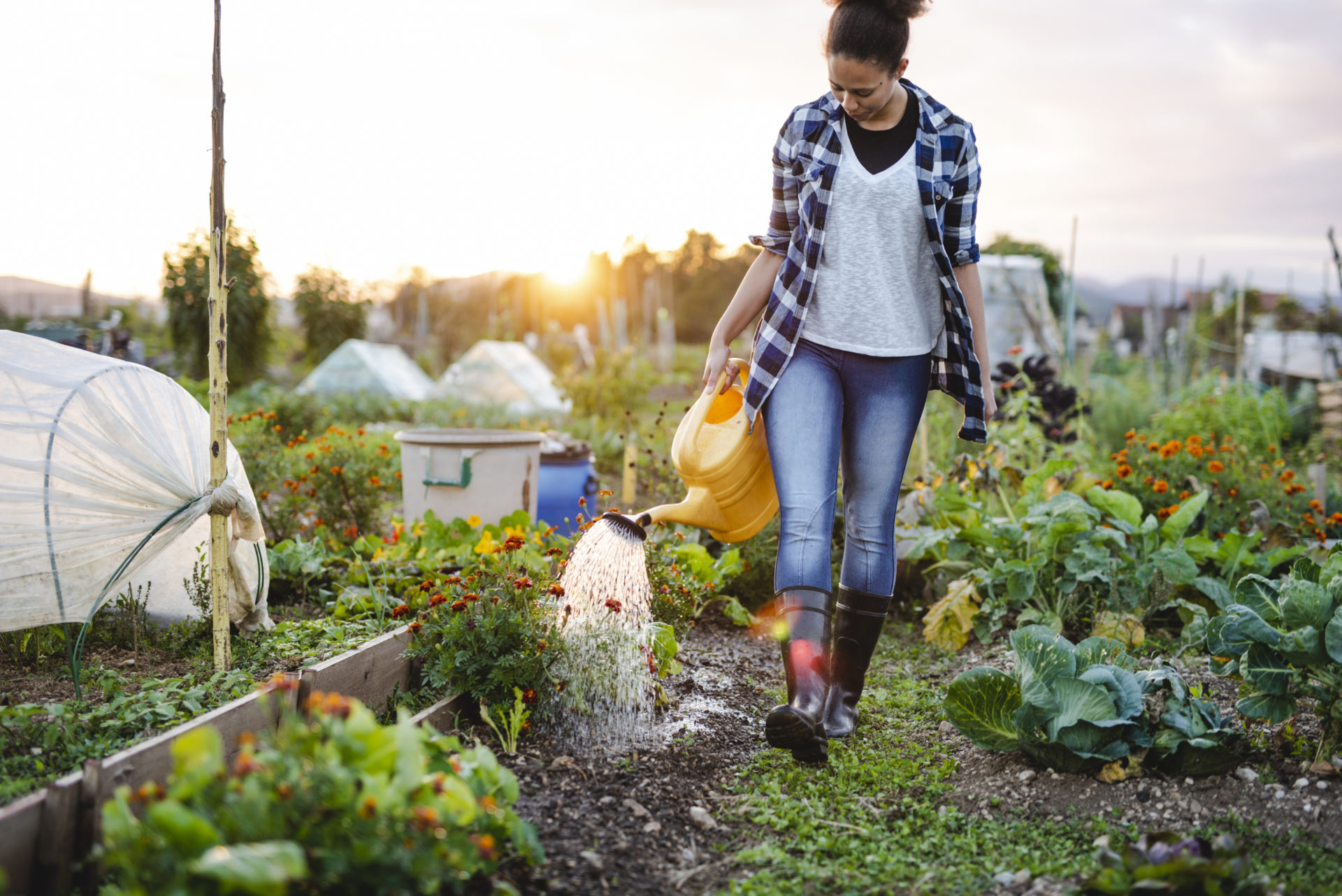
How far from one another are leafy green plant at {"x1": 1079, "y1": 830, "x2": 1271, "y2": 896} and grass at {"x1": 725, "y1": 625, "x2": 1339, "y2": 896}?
11cm

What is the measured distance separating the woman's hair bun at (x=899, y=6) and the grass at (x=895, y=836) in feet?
5.65

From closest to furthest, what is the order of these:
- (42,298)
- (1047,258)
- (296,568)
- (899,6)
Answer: (899,6) < (296,568) < (1047,258) < (42,298)

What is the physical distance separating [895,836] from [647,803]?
518mm

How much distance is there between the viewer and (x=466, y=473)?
4.25 metres

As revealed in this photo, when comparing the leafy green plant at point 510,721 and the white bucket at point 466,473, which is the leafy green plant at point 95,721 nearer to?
the leafy green plant at point 510,721

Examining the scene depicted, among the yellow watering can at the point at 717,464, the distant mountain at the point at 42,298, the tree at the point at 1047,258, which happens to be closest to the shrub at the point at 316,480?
the yellow watering can at the point at 717,464

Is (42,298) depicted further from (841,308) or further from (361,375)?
(841,308)

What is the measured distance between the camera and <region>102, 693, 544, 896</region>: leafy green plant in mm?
1028

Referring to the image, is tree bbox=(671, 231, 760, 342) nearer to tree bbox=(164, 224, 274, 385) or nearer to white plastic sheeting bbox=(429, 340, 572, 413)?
white plastic sheeting bbox=(429, 340, 572, 413)

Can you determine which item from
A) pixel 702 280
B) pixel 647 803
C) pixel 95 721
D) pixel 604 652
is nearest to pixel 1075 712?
pixel 647 803

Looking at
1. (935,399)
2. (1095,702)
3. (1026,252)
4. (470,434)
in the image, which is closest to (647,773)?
(1095,702)

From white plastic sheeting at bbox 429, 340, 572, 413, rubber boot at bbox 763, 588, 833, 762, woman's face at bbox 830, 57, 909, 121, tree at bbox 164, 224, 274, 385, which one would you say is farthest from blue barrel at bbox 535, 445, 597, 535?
white plastic sheeting at bbox 429, 340, 572, 413

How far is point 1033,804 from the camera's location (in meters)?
1.94

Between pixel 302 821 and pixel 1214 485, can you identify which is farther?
pixel 1214 485
